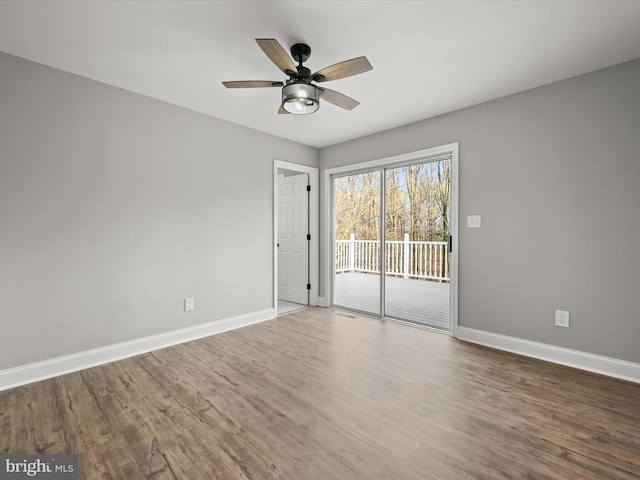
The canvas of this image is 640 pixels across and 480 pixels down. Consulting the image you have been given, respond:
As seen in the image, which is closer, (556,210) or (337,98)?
(337,98)

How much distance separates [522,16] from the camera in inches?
75.2

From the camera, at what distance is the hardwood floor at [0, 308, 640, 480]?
1.52 meters

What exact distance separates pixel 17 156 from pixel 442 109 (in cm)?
402

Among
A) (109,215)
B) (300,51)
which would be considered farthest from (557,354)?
(109,215)

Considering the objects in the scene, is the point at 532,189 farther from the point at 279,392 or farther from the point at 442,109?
the point at 279,392

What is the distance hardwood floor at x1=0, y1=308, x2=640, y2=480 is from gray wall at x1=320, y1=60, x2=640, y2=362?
473 millimetres

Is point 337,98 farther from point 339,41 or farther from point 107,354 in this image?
point 107,354

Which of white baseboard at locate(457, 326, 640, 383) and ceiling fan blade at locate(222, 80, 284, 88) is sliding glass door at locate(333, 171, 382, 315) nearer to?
white baseboard at locate(457, 326, 640, 383)

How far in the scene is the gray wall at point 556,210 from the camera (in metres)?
2.44


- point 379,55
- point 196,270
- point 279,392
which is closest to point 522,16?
point 379,55

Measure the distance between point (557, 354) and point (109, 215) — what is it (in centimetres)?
441

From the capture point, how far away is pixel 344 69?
202 cm

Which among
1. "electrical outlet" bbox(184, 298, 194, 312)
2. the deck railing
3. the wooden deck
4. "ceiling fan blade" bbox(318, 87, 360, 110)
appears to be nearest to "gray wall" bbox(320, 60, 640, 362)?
the wooden deck

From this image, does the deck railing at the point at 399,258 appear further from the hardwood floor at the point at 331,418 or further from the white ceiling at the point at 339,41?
the white ceiling at the point at 339,41
